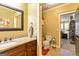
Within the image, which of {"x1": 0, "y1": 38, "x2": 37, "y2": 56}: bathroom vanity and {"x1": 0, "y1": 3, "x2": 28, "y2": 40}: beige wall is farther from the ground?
{"x1": 0, "y1": 3, "x2": 28, "y2": 40}: beige wall

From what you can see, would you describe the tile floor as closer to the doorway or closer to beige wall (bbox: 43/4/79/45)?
the doorway

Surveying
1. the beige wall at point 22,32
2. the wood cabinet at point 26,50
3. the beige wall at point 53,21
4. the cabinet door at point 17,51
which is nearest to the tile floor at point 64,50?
the beige wall at point 53,21

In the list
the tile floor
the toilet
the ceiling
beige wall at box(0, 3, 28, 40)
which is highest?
the ceiling

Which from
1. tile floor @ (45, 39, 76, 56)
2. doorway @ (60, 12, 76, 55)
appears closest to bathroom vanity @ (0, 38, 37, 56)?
tile floor @ (45, 39, 76, 56)

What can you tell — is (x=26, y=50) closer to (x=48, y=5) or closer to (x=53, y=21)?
(x=53, y=21)

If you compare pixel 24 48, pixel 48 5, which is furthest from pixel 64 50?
pixel 48 5

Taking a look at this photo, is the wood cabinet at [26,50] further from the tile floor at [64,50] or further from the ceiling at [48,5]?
the ceiling at [48,5]

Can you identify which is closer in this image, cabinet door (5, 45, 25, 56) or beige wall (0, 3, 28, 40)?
cabinet door (5, 45, 25, 56)

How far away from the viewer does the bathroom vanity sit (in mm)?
1540

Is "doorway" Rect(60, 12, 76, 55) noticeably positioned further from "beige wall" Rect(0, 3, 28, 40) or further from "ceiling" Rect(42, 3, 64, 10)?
"beige wall" Rect(0, 3, 28, 40)

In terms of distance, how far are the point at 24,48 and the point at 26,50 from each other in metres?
0.05

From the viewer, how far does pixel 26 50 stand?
1677mm

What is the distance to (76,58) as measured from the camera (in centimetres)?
167

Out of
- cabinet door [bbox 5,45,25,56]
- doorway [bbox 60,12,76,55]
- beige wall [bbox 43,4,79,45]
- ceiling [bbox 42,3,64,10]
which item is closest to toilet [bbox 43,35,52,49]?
beige wall [bbox 43,4,79,45]
